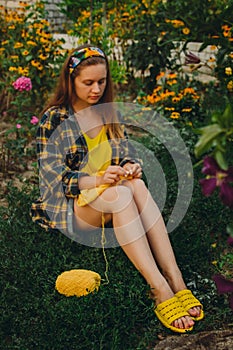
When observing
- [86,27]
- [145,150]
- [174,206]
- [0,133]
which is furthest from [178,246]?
[86,27]

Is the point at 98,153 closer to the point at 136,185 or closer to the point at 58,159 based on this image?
the point at 58,159

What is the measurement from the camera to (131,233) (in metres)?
2.31

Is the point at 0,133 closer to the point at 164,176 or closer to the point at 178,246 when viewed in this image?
the point at 164,176

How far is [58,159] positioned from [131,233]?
530mm

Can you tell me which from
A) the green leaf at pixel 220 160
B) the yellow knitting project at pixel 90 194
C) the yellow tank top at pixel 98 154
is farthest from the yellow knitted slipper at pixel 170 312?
the green leaf at pixel 220 160

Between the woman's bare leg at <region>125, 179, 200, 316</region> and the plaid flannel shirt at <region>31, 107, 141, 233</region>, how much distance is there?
0.27 metres

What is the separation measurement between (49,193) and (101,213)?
1.06ft

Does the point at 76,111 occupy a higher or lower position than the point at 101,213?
higher

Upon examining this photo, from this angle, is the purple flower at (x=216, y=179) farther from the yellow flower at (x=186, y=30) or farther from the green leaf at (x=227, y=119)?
the yellow flower at (x=186, y=30)

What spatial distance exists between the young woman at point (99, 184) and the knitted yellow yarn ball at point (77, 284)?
19 centimetres

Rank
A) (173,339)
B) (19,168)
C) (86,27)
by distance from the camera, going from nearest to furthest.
A: (173,339), (19,168), (86,27)

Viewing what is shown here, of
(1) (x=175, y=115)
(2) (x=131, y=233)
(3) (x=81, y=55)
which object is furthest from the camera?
(1) (x=175, y=115)

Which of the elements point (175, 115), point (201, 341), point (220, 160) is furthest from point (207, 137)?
point (175, 115)

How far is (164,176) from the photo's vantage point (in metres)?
3.42
